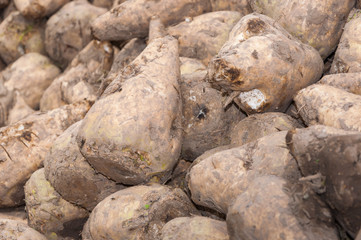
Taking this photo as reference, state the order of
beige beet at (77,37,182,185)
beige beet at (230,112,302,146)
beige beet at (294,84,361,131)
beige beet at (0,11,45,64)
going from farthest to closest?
beige beet at (0,11,45,64) < beige beet at (230,112,302,146) < beige beet at (77,37,182,185) < beige beet at (294,84,361,131)

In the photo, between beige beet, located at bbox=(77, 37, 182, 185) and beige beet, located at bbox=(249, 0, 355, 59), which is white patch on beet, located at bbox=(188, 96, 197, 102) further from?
beige beet, located at bbox=(249, 0, 355, 59)

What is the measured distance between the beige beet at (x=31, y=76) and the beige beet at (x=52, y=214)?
7.45 feet

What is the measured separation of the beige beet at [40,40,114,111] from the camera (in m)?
4.08

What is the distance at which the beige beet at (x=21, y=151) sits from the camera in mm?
3117

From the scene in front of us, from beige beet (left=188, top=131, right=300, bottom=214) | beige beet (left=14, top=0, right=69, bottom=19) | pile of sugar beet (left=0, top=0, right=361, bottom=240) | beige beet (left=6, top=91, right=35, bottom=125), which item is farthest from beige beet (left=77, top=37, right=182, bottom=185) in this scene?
beige beet (left=14, top=0, right=69, bottom=19)

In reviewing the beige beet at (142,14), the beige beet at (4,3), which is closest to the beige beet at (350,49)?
the beige beet at (142,14)

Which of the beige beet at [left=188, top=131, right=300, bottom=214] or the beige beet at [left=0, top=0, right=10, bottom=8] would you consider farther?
the beige beet at [left=0, top=0, right=10, bottom=8]

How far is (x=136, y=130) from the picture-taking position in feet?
7.89

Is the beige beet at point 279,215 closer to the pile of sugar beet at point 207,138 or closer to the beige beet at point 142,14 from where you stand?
the pile of sugar beet at point 207,138

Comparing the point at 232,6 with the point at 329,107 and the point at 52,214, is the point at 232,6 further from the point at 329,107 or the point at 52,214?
the point at 52,214

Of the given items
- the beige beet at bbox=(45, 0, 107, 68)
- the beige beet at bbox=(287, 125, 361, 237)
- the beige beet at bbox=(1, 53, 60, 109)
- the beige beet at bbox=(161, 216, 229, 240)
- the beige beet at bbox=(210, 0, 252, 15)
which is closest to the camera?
the beige beet at bbox=(287, 125, 361, 237)

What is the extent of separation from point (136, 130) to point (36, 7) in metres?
3.16

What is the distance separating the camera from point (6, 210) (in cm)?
327

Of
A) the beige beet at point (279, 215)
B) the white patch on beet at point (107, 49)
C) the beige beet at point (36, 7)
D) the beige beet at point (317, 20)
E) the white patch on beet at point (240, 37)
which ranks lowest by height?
the beige beet at point (279, 215)
